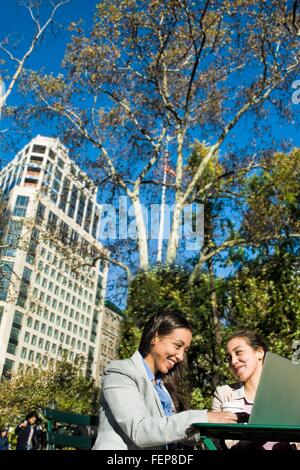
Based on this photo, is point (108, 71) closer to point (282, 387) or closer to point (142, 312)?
point (142, 312)

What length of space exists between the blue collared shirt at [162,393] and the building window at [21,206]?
4.60 metres

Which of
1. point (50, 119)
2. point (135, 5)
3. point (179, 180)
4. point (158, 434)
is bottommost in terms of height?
point (158, 434)

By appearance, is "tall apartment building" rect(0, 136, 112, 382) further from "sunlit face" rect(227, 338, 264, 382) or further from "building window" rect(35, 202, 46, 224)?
"sunlit face" rect(227, 338, 264, 382)

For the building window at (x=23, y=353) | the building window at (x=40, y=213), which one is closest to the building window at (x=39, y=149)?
the building window at (x=40, y=213)

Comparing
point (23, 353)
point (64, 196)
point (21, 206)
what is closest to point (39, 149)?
point (64, 196)

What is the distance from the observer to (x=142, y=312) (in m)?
7.93

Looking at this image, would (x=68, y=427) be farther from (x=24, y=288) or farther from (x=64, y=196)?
→ (x=64, y=196)

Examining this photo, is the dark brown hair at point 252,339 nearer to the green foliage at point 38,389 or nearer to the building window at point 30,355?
the green foliage at point 38,389

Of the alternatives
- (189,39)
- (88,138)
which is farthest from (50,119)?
(189,39)

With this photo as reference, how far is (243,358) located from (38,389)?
3898mm

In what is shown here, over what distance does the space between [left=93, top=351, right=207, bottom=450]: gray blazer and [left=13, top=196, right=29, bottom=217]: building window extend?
4762 mm

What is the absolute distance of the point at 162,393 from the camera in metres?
1.78

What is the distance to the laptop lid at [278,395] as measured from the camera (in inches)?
52.8

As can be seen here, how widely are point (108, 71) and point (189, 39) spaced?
1.67 meters
